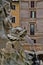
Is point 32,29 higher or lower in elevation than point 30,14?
lower

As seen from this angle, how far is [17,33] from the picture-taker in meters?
13.2

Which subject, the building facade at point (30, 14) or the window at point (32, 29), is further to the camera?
the building facade at point (30, 14)

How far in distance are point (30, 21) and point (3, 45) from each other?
40275 millimetres

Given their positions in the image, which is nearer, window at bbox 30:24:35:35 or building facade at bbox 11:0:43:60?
window at bbox 30:24:35:35

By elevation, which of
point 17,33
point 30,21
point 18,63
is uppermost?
point 17,33

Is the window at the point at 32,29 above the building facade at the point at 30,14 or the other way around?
the other way around

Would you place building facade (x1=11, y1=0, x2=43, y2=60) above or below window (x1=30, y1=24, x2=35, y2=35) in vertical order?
above

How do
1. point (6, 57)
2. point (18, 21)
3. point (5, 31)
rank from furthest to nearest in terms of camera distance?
point (18, 21), point (5, 31), point (6, 57)

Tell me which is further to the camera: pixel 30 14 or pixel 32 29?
pixel 30 14

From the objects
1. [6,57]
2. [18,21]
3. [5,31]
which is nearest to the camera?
[6,57]

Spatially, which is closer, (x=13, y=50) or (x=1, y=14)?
(x=13, y=50)

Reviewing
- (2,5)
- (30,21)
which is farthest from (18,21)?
(2,5)

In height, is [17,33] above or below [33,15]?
above

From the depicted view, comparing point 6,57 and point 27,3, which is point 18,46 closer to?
point 6,57
